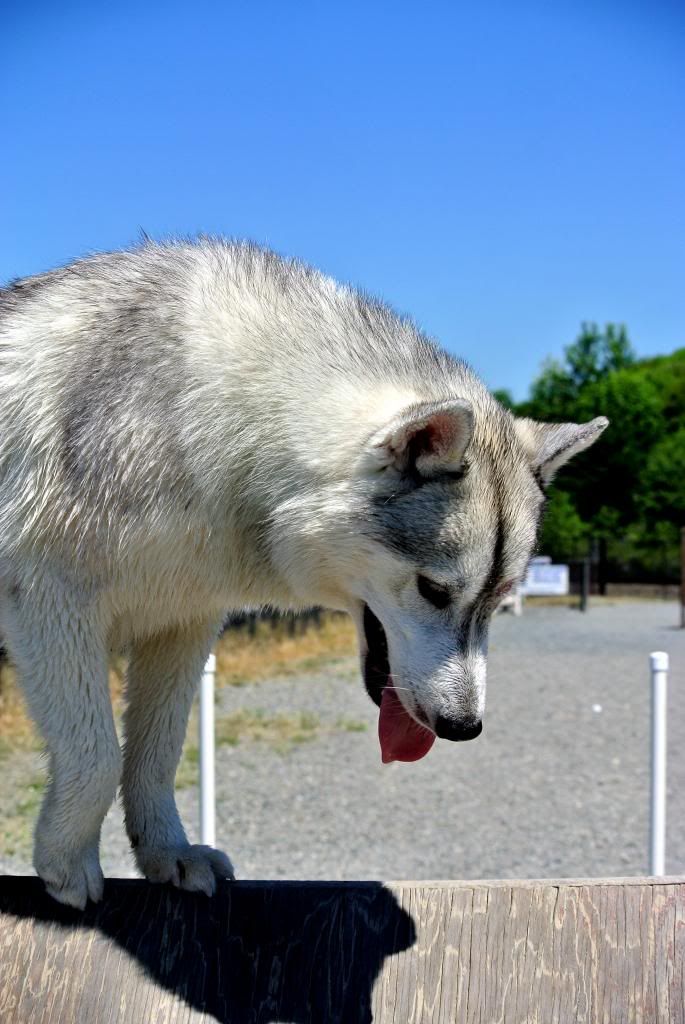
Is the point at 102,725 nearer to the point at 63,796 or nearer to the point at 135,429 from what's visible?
the point at 63,796

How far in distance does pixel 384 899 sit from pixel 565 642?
24673 millimetres

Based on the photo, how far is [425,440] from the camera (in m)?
3.10

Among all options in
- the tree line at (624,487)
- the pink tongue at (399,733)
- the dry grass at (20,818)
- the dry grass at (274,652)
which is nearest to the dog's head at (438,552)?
the pink tongue at (399,733)

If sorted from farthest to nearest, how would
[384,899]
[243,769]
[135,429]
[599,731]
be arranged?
[599,731], [243,769], [384,899], [135,429]

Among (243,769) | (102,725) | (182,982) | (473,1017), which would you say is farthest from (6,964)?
(243,769)

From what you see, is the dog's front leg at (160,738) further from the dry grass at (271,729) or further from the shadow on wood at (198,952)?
the dry grass at (271,729)

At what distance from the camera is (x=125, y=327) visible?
3385 mm

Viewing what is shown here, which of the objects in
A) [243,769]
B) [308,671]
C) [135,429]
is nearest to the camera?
[135,429]

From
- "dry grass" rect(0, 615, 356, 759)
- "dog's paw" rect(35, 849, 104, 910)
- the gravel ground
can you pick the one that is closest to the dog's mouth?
"dog's paw" rect(35, 849, 104, 910)

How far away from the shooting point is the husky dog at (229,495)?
3127mm

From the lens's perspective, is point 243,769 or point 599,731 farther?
point 599,731

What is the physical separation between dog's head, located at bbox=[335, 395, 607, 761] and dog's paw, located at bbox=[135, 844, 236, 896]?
114 centimetres

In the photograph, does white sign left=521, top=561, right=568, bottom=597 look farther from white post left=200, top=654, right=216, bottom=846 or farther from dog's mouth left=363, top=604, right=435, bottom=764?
dog's mouth left=363, top=604, right=435, bottom=764

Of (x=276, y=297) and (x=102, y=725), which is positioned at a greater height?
(x=276, y=297)
